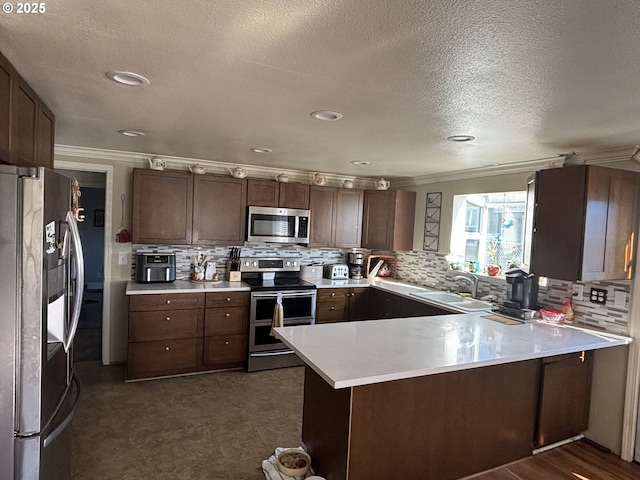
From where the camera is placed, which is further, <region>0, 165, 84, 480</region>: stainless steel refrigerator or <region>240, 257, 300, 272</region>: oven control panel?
<region>240, 257, 300, 272</region>: oven control panel

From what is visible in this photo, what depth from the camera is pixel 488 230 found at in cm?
400

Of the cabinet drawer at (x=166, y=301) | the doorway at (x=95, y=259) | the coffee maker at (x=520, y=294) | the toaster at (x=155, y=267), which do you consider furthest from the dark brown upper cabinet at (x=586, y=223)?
Answer: the doorway at (x=95, y=259)

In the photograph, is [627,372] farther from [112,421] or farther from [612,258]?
[112,421]

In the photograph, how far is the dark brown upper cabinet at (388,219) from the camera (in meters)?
4.70

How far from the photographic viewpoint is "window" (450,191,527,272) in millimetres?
3672

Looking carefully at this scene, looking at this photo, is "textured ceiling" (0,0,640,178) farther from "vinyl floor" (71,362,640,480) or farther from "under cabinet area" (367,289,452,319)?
"vinyl floor" (71,362,640,480)

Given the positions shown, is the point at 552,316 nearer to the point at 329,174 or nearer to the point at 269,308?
the point at 269,308

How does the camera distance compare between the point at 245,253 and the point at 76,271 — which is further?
the point at 245,253

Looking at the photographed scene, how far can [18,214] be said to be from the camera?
1.52m

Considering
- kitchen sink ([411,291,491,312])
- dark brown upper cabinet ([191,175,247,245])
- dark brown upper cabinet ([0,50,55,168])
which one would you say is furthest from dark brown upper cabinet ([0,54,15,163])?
kitchen sink ([411,291,491,312])

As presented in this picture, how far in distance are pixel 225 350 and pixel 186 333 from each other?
0.44 metres

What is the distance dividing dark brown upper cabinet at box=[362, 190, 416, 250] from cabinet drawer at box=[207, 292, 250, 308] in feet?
5.70

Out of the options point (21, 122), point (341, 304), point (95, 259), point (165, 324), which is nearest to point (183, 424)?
point (165, 324)

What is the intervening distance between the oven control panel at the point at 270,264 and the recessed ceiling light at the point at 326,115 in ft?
8.00
